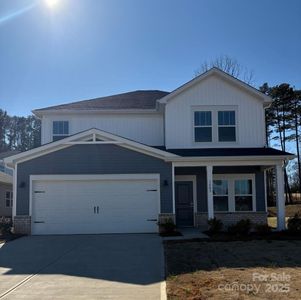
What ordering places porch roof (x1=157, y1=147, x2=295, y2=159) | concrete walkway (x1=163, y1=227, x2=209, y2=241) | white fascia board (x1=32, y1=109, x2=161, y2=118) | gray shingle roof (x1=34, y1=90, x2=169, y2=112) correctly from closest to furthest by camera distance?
concrete walkway (x1=163, y1=227, x2=209, y2=241) < porch roof (x1=157, y1=147, x2=295, y2=159) < white fascia board (x1=32, y1=109, x2=161, y2=118) < gray shingle roof (x1=34, y1=90, x2=169, y2=112)

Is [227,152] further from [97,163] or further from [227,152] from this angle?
[97,163]

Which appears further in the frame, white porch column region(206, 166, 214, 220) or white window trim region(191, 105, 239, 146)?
white window trim region(191, 105, 239, 146)

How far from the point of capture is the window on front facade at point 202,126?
19.9 m

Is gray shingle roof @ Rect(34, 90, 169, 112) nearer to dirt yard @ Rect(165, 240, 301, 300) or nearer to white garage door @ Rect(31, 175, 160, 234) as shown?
white garage door @ Rect(31, 175, 160, 234)

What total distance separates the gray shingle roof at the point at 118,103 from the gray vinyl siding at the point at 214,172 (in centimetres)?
384

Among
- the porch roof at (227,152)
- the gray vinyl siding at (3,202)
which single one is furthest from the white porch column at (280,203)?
the gray vinyl siding at (3,202)

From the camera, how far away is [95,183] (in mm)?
18047

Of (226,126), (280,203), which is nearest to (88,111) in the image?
(226,126)

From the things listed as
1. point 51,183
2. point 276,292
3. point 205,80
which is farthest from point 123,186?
point 276,292

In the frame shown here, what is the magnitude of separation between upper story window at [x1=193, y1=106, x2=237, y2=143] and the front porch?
56.6 inches

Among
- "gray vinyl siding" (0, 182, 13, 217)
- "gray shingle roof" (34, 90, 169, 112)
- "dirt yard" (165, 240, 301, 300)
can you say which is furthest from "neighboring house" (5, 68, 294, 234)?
"gray vinyl siding" (0, 182, 13, 217)

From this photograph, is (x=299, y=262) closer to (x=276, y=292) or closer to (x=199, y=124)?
(x=276, y=292)

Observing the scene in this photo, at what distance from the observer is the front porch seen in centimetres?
2038

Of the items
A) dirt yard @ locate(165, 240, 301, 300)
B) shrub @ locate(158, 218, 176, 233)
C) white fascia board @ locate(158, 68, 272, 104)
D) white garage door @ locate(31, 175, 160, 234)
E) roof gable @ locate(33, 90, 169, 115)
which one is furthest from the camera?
roof gable @ locate(33, 90, 169, 115)
